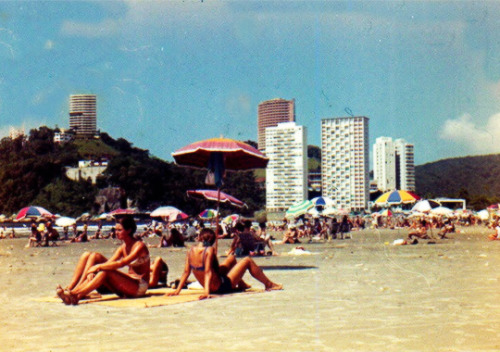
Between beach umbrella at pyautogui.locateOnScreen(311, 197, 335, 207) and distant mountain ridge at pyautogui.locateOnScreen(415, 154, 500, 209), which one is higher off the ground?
distant mountain ridge at pyautogui.locateOnScreen(415, 154, 500, 209)

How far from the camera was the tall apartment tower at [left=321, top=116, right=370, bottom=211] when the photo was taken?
600ft

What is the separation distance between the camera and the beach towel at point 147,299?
8.07 m

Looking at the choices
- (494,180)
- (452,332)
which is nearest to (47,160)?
(452,332)

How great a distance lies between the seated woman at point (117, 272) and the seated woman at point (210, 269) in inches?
21.0

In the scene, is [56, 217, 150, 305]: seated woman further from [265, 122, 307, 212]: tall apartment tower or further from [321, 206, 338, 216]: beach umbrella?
[265, 122, 307, 212]: tall apartment tower

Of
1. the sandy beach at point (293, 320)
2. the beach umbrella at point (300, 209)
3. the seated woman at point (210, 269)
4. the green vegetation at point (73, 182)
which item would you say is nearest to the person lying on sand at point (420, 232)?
the beach umbrella at point (300, 209)

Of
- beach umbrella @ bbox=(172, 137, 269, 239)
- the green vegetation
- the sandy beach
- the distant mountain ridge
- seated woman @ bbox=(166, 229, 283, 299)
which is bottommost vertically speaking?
the sandy beach

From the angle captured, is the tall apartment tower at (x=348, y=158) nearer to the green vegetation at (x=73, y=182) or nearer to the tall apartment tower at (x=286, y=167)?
the tall apartment tower at (x=286, y=167)

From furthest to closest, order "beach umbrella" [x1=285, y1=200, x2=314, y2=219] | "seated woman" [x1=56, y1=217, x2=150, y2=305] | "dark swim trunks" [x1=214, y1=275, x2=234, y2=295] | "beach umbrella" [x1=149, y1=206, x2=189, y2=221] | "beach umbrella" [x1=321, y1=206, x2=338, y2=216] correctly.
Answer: "beach umbrella" [x1=321, y1=206, x2=338, y2=216] → "beach umbrella" [x1=285, y1=200, x2=314, y2=219] → "beach umbrella" [x1=149, y1=206, x2=189, y2=221] → "dark swim trunks" [x1=214, y1=275, x2=234, y2=295] → "seated woman" [x1=56, y1=217, x2=150, y2=305]

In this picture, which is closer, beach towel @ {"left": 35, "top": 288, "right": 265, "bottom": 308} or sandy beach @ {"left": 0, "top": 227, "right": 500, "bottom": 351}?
sandy beach @ {"left": 0, "top": 227, "right": 500, "bottom": 351}

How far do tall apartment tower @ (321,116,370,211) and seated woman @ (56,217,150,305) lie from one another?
174147 mm

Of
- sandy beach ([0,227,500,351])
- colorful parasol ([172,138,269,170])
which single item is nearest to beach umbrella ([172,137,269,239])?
colorful parasol ([172,138,269,170])

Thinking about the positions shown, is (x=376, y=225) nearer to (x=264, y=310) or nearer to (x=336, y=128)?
(x=264, y=310)

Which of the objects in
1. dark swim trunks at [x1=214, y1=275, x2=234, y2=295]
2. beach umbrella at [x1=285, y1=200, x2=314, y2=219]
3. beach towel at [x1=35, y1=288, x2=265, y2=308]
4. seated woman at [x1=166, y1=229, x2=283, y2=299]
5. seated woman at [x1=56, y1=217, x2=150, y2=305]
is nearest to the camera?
beach towel at [x1=35, y1=288, x2=265, y2=308]
